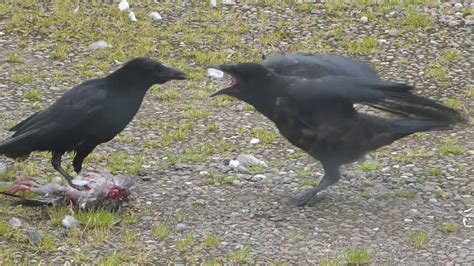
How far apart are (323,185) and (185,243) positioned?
1198mm

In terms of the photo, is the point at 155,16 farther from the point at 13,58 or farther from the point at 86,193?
the point at 86,193

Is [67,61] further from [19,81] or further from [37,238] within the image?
[37,238]

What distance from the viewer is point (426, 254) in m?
6.22

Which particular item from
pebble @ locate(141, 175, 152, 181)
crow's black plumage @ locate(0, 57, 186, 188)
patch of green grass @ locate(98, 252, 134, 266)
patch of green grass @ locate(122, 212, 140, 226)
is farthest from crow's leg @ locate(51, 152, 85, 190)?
patch of green grass @ locate(98, 252, 134, 266)

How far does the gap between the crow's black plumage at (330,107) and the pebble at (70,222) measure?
124 cm

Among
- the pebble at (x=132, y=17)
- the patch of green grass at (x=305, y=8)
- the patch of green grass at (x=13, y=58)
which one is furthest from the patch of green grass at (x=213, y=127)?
the patch of green grass at (x=305, y=8)

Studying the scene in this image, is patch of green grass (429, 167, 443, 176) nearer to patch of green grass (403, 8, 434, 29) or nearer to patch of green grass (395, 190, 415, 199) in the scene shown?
patch of green grass (395, 190, 415, 199)

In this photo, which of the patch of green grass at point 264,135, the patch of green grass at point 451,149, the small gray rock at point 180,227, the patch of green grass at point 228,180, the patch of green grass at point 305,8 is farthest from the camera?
the patch of green grass at point 305,8

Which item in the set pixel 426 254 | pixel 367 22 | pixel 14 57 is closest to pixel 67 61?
pixel 14 57

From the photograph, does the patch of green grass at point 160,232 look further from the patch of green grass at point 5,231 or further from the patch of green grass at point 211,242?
the patch of green grass at point 5,231

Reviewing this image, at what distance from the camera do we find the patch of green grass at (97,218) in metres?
6.41

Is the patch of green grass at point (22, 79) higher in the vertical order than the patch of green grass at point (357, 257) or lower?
lower

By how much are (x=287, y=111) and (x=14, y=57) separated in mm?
4057

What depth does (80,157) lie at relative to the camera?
699 centimetres
